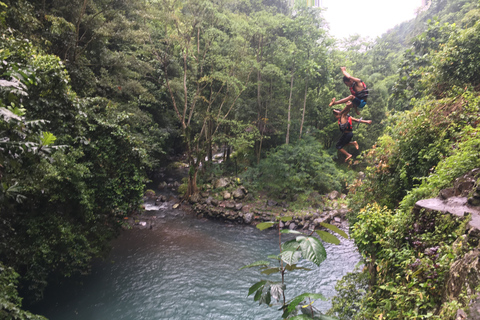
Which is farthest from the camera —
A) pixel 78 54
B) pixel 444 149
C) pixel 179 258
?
pixel 179 258

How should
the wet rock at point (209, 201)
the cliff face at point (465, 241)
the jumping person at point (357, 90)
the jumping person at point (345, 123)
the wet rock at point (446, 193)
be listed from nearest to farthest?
the cliff face at point (465, 241)
the wet rock at point (446, 193)
the jumping person at point (357, 90)
the jumping person at point (345, 123)
the wet rock at point (209, 201)

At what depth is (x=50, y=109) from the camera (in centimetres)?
514

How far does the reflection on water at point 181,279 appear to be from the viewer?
6105 millimetres

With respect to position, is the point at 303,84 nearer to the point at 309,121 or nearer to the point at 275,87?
the point at 275,87

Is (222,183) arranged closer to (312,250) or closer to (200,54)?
(200,54)

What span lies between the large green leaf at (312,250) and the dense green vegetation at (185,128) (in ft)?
5.42

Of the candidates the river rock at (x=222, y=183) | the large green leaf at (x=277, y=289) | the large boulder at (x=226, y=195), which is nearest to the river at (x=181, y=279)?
the large boulder at (x=226, y=195)

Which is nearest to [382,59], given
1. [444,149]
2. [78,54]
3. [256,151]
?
[256,151]

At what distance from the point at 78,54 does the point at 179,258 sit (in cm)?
776

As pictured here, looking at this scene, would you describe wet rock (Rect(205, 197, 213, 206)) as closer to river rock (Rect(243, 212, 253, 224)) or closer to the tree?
the tree

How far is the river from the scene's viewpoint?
6.10 m

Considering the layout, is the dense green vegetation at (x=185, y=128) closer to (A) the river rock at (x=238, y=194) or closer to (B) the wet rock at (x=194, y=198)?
(B) the wet rock at (x=194, y=198)

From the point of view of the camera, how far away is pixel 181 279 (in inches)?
289

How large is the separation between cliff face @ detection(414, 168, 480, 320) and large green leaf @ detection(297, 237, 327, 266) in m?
1.57
